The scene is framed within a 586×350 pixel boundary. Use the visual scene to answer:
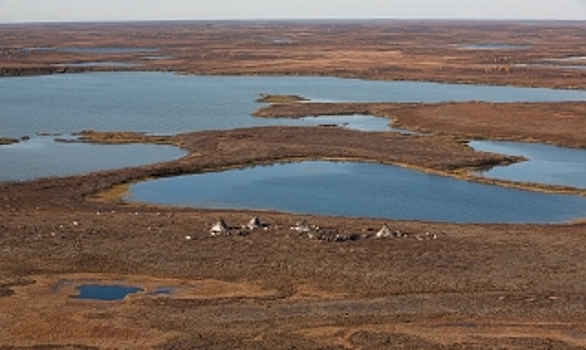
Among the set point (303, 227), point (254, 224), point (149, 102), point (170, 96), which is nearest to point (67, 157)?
point (254, 224)

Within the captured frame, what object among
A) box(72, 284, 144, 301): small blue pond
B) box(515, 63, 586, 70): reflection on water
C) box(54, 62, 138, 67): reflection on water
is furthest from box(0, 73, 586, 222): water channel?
box(515, 63, 586, 70): reflection on water

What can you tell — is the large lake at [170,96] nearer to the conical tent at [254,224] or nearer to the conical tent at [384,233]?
the conical tent at [254,224]

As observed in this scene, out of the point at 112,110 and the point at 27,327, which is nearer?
the point at 27,327

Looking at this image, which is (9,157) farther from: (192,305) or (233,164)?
(192,305)

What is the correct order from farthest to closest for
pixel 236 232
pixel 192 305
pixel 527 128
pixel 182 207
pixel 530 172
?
pixel 527 128
pixel 530 172
pixel 182 207
pixel 236 232
pixel 192 305

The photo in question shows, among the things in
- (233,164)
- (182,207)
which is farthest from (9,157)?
(182,207)

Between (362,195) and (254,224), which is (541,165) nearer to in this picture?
(362,195)
